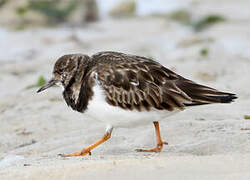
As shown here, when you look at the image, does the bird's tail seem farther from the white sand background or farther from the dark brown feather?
the white sand background

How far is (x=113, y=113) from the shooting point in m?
4.71

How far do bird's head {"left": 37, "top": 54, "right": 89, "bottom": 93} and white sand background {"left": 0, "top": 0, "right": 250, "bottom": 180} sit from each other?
0.80 m

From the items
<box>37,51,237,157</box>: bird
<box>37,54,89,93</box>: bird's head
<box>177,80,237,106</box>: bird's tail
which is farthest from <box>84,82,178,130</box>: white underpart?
<box>37,54,89,93</box>: bird's head

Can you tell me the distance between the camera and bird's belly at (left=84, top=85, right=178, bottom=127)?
4.70 m

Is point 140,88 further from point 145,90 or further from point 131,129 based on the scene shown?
point 131,129

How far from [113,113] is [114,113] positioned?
1 cm

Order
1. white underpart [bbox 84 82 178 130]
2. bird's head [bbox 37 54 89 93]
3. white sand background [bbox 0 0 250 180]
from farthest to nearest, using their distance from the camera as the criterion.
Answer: bird's head [bbox 37 54 89 93], white underpart [bbox 84 82 178 130], white sand background [bbox 0 0 250 180]

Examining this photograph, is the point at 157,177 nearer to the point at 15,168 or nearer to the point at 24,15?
the point at 15,168

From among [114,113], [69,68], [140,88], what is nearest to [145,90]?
[140,88]

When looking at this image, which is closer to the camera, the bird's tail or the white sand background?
the white sand background

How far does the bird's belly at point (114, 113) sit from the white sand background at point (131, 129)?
34cm

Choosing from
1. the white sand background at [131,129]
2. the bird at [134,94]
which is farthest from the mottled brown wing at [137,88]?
the white sand background at [131,129]

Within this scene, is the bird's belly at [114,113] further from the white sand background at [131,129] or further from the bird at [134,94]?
the white sand background at [131,129]

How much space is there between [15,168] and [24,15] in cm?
1146
